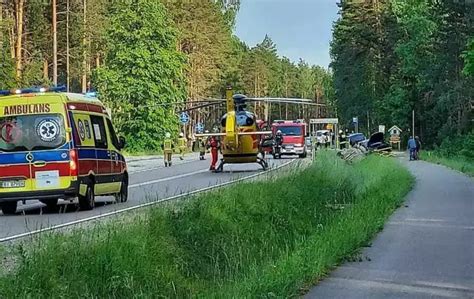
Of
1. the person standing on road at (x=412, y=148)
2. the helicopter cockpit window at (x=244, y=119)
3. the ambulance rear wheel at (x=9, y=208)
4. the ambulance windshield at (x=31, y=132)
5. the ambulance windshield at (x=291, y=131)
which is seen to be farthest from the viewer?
the ambulance windshield at (x=291, y=131)

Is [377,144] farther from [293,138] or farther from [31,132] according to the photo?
[31,132]

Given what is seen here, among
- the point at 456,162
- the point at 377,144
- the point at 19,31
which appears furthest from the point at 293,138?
the point at 19,31

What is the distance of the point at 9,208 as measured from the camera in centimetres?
1997

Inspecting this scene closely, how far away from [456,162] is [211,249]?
38.3 m

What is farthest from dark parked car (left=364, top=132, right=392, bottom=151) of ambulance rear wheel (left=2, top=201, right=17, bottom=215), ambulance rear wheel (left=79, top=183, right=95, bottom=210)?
ambulance rear wheel (left=2, top=201, right=17, bottom=215)

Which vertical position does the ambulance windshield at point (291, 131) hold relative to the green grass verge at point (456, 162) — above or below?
above

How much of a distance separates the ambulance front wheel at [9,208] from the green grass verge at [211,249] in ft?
17.9

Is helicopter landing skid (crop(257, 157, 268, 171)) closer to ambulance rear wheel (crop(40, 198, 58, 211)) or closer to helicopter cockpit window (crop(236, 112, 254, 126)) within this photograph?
helicopter cockpit window (crop(236, 112, 254, 126))

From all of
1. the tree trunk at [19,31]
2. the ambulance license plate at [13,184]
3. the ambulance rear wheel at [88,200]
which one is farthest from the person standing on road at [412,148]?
the ambulance license plate at [13,184]

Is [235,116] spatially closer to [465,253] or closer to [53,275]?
[465,253]

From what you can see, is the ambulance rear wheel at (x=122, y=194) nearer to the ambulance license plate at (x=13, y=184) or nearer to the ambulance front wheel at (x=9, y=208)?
the ambulance front wheel at (x=9, y=208)

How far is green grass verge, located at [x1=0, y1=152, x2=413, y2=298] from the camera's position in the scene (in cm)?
917

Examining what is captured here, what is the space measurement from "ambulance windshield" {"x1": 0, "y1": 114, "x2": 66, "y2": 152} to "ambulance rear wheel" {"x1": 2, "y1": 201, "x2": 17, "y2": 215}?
1501mm

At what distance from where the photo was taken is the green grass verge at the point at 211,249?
9.17 metres
